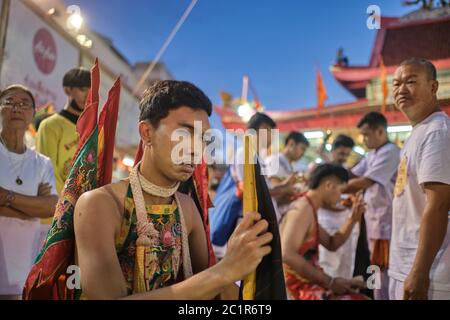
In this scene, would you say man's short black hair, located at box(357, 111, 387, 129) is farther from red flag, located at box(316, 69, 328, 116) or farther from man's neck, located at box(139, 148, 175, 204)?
red flag, located at box(316, 69, 328, 116)

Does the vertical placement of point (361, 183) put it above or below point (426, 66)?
below

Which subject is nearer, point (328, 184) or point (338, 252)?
point (328, 184)

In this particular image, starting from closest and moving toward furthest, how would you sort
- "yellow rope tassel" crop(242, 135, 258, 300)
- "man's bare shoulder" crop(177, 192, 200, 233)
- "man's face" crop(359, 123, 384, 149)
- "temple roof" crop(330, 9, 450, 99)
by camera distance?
"yellow rope tassel" crop(242, 135, 258, 300) → "man's bare shoulder" crop(177, 192, 200, 233) → "man's face" crop(359, 123, 384, 149) → "temple roof" crop(330, 9, 450, 99)

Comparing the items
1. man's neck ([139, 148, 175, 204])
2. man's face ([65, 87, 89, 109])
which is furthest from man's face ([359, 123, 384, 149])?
man's neck ([139, 148, 175, 204])

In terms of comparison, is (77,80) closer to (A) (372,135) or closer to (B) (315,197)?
(B) (315,197)

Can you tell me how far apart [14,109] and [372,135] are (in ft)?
9.97

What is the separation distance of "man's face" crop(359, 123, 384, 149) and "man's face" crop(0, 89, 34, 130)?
2926 mm

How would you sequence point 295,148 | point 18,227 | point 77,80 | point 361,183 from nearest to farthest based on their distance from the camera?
point 18,227 < point 77,80 < point 361,183 < point 295,148

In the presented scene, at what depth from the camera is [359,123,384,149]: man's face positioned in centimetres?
375

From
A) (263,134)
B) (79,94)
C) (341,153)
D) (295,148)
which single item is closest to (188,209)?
(79,94)

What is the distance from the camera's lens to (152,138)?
1461 mm

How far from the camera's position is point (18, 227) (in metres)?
2.29

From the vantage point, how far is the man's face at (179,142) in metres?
1.39

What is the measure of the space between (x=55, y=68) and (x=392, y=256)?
5.86 metres
